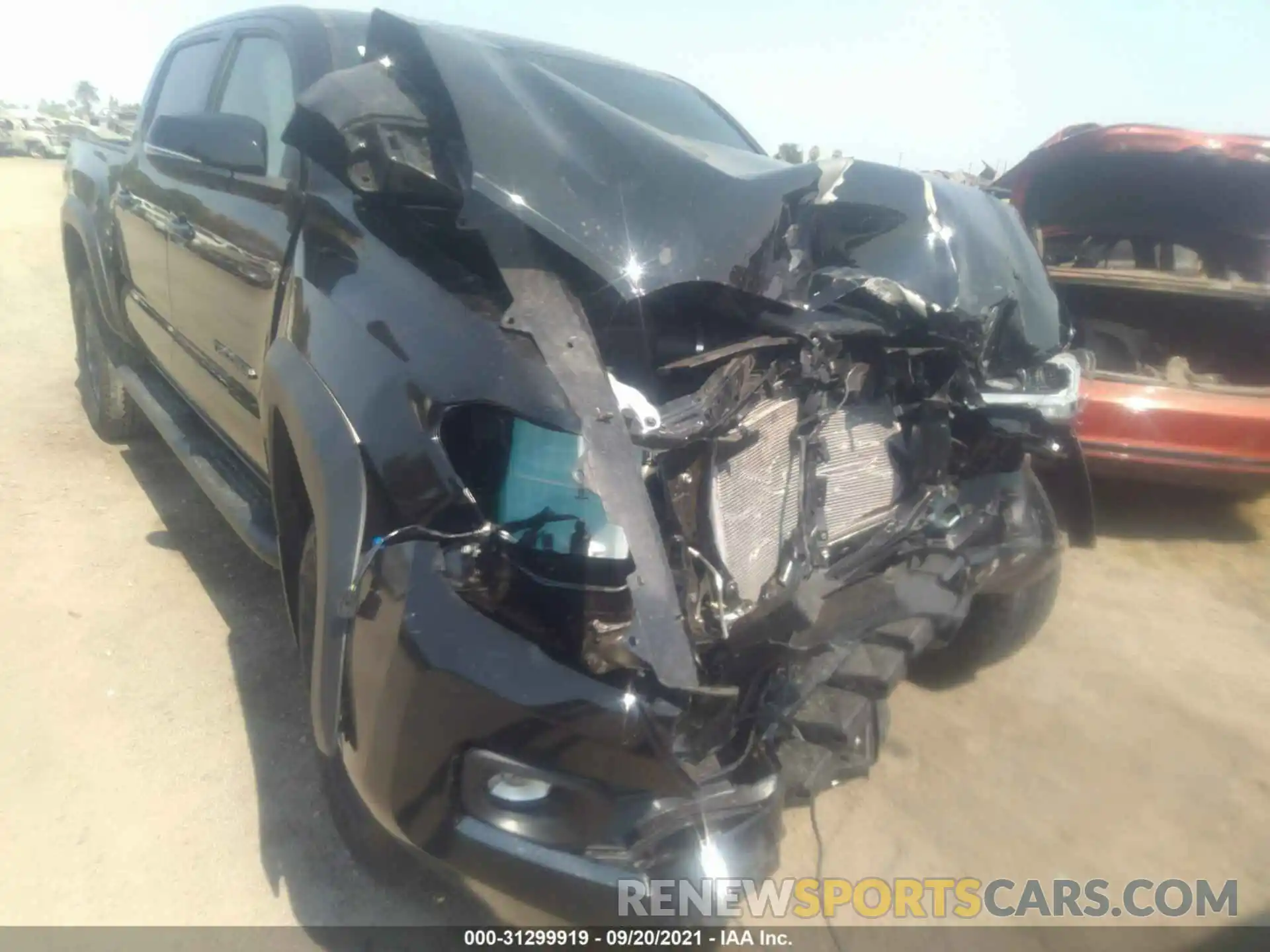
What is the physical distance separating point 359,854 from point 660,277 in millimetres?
1389

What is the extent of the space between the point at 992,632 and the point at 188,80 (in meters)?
3.67

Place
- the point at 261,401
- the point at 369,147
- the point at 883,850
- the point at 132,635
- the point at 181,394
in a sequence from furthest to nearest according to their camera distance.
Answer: the point at 181,394 → the point at 132,635 → the point at 883,850 → the point at 261,401 → the point at 369,147

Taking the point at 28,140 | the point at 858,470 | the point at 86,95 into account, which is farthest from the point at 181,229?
the point at 86,95

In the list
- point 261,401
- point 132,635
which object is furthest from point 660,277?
point 132,635

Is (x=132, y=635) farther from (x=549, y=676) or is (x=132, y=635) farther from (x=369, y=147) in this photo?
(x=549, y=676)

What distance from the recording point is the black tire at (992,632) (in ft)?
9.63

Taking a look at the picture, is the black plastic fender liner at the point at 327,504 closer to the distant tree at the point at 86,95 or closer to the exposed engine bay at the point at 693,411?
the exposed engine bay at the point at 693,411

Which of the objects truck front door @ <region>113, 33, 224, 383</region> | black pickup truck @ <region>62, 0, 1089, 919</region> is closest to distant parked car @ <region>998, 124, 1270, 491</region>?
black pickup truck @ <region>62, 0, 1089, 919</region>

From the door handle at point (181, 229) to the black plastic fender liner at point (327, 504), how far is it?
124 centimetres

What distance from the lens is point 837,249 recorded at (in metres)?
2.67

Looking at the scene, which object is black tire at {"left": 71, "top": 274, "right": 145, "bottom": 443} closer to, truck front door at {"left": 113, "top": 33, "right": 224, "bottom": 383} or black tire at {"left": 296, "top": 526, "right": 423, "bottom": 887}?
truck front door at {"left": 113, "top": 33, "right": 224, "bottom": 383}

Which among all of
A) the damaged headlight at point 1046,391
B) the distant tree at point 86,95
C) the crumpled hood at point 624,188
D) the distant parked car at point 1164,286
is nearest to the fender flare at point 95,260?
the crumpled hood at point 624,188

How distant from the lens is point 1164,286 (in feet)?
15.6

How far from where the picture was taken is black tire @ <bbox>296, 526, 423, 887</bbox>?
1893 mm
